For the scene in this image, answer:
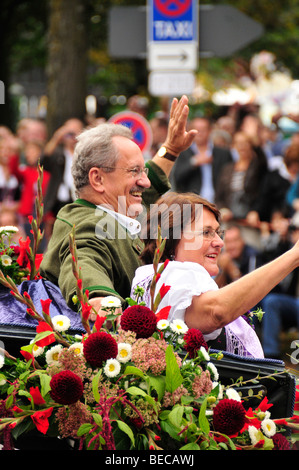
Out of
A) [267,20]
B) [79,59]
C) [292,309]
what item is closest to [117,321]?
[292,309]

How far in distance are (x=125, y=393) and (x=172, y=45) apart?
5785 mm

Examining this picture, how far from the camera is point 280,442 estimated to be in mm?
2703

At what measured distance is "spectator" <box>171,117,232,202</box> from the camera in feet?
32.0

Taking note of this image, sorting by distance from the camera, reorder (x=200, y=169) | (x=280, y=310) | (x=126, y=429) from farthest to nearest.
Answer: (x=200, y=169) → (x=280, y=310) → (x=126, y=429)

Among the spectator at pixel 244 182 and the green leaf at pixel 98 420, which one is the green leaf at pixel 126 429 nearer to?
the green leaf at pixel 98 420

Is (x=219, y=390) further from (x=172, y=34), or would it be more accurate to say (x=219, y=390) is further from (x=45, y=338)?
(x=172, y=34)

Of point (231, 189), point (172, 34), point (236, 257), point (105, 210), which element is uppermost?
point (172, 34)

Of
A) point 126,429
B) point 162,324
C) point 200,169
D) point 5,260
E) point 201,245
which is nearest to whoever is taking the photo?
point 126,429

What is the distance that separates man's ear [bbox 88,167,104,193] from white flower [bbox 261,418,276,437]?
5.33 ft

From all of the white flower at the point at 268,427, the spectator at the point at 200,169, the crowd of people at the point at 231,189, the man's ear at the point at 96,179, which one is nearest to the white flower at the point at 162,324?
the white flower at the point at 268,427

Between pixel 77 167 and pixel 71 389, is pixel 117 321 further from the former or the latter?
pixel 77 167

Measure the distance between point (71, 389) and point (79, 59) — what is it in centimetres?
1096

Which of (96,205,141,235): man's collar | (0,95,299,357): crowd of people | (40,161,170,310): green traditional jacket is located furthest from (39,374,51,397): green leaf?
(0,95,299,357): crowd of people

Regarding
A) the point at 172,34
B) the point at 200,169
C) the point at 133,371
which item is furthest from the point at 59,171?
the point at 133,371
